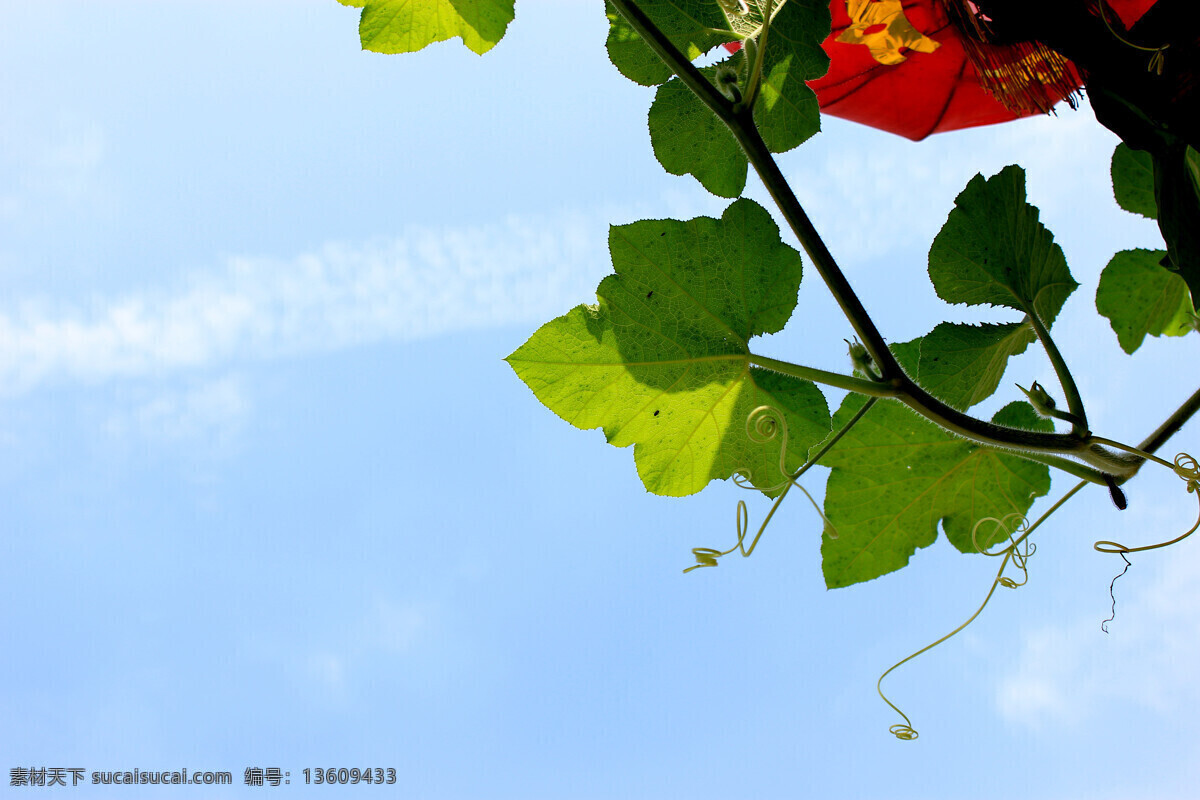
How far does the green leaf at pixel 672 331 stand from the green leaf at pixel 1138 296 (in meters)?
0.28

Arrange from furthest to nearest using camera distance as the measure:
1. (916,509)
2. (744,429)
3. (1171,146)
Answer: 1. (916,509)
2. (744,429)
3. (1171,146)

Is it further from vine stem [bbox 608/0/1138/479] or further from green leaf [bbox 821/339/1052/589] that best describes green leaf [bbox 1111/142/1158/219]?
vine stem [bbox 608/0/1138/479]

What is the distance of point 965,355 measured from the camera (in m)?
0.54

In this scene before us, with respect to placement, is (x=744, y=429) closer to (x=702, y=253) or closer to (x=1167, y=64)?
(x=702, y=253)

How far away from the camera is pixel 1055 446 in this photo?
441 mm

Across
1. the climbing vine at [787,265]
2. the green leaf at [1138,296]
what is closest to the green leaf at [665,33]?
the climbing vine at [787,265]

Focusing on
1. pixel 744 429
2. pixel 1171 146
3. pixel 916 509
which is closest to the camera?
pixel 1171 146

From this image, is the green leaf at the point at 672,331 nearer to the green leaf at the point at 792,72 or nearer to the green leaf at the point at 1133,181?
the green leaf at the point at 792,72

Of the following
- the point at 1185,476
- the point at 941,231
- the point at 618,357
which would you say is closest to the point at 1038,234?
the point at 941,231

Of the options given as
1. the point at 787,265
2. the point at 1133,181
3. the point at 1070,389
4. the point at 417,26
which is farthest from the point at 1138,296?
the point at 417,26

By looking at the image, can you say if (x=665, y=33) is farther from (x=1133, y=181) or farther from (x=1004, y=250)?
(x=1133, y=181)

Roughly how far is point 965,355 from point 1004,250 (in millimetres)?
71

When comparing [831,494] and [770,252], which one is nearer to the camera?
[770,252]

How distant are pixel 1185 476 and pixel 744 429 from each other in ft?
0.79
